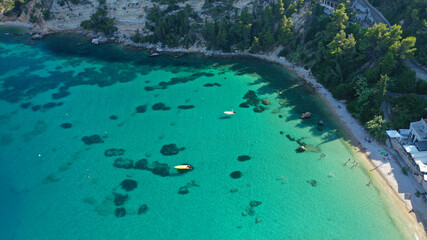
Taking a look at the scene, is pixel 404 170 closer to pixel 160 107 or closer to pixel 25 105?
pixel 160 107

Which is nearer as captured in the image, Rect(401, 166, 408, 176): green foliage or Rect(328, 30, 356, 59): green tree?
Rect(401, 166, 408, 176): green foliage

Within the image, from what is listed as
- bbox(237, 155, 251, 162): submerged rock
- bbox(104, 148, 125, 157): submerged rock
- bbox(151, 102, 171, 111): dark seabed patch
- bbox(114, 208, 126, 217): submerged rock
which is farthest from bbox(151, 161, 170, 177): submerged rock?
bbox(151, 102, 171, 111): dark seabed patch

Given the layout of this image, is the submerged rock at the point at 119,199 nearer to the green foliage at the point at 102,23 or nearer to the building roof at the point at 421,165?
the building roof at the point at 421,165

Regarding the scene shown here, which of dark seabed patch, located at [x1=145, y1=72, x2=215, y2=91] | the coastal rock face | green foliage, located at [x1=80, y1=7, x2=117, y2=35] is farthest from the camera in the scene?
green foliage, located at [x1=80, y1=7, x2=117, y2=35]

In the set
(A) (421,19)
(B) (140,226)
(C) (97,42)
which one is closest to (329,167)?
(B) (140,226)

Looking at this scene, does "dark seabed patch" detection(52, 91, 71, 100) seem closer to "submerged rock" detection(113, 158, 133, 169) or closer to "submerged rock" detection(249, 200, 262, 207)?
"submerged rock" detection(113, 158, 133, 169)

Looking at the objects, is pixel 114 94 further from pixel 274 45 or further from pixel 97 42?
pixel 274 45

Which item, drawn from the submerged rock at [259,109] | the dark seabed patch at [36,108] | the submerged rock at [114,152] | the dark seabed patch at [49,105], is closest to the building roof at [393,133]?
the submerged rock at [259,109]
